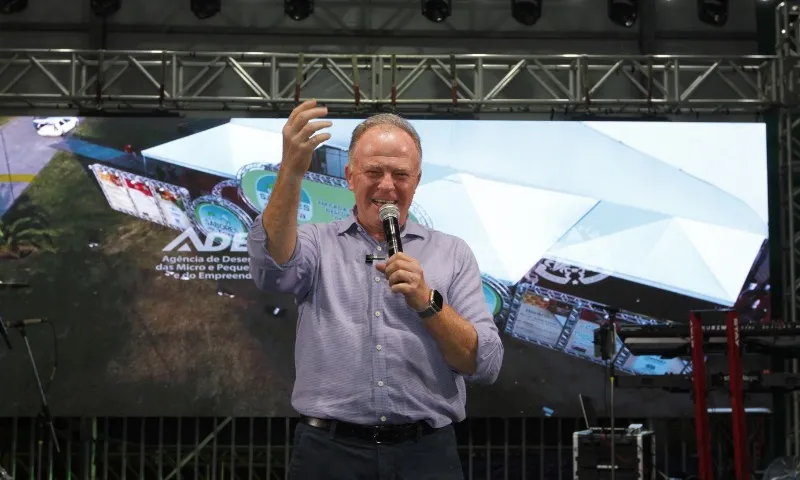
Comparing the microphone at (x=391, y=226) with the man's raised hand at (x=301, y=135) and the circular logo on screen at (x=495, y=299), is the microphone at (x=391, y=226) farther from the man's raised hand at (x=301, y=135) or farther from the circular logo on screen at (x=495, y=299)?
the circular logo on screen at (x=495, y=299)

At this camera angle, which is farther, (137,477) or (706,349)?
(137,477)

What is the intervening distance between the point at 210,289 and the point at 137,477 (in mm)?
1673

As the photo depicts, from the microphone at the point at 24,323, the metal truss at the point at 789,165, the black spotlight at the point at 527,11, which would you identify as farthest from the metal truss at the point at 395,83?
the microphone at the point at 24,323

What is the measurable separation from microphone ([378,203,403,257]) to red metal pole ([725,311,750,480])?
4.02 m

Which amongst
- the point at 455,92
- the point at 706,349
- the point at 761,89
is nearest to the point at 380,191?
the point at 706,349

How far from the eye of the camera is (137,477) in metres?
7.27

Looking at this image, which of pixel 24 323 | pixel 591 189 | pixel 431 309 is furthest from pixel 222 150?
pixel 431 309

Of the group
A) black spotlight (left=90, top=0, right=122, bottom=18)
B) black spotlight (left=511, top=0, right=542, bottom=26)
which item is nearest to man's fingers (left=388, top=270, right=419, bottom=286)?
black spotlight (left=511, top=0, right=542, bottom=26)

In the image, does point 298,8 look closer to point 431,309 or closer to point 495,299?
point 495,299

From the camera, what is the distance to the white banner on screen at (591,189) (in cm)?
691

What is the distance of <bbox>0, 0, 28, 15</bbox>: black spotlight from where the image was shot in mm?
8020

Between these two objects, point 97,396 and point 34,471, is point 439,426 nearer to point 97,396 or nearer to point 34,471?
point 97,396

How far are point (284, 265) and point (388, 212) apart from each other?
0.25 metres

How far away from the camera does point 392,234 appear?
6.24 feet
